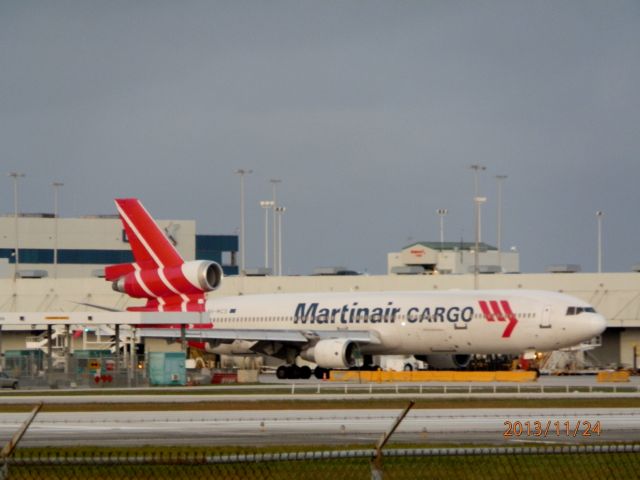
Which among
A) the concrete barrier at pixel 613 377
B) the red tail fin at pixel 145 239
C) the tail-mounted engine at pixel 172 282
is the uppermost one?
the red tail fin at pixel 145 239

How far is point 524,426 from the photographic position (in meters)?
36.5

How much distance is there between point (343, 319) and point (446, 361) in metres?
7.52

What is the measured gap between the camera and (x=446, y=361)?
3484 inches

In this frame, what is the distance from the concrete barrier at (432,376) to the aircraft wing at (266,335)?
3901 mm

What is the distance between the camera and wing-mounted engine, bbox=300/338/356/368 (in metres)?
80.8

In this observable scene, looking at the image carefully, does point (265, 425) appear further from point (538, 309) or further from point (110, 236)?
point (110, 236)

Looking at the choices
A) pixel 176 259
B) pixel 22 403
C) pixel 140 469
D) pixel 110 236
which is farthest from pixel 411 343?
pixel 110 236

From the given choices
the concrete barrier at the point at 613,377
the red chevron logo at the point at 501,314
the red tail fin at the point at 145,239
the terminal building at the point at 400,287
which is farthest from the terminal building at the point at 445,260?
the concrete barrier at the point at 613,377

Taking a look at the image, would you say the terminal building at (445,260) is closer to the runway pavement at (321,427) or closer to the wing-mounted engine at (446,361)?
the wing-mounted engine at (446,361)

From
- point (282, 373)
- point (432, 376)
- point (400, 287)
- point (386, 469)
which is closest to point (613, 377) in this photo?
point (432, 376)

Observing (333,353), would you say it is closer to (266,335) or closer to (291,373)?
(291,373)

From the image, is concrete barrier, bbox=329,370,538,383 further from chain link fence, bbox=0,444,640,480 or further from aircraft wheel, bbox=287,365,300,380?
chain link fence, bbox=0,444,640,480
